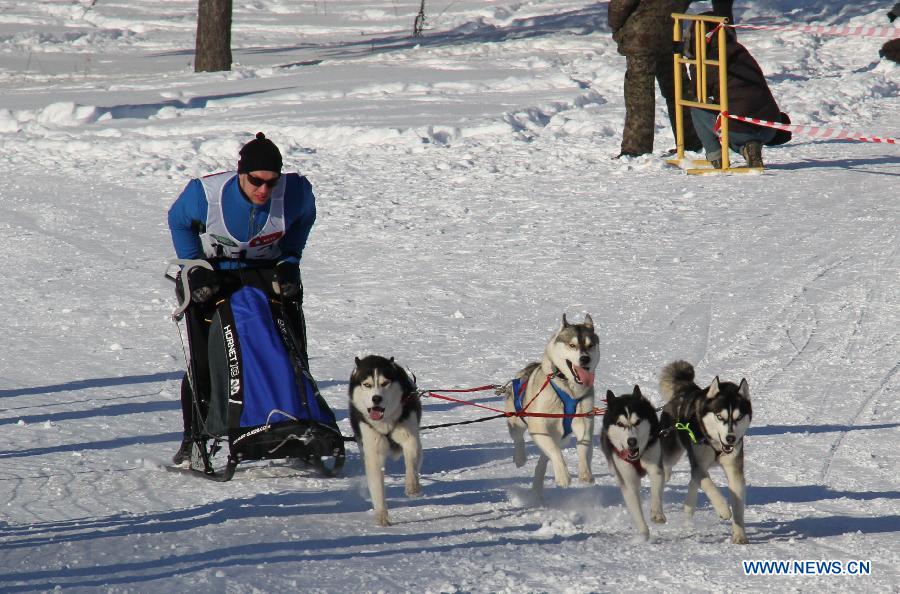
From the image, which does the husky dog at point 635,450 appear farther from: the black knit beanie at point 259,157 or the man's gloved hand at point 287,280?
the black knit beanie at point 259,157

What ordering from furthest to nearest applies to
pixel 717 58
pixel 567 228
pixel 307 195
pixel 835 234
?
1. pixel 717 58
2. pixel 567 228
3. pixel 835 234
4. pixel 307 195

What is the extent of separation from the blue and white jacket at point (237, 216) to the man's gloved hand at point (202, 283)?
0.14 m

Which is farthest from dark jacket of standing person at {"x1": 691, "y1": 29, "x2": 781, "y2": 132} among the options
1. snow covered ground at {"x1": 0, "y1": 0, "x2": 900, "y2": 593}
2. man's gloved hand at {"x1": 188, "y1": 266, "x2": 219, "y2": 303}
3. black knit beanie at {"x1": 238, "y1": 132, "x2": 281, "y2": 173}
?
man's gloved hand at {"x1": 188, "y1": 266, "x2": 219, "y2": 303}

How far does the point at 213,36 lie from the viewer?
61.3 ft

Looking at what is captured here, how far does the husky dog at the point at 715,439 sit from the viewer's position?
439 cm

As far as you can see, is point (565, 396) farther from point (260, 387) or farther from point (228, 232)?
point (228, 232)

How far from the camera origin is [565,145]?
515 inches

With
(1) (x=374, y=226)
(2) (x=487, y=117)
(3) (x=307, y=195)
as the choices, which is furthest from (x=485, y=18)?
(3) (x=307, y=195)

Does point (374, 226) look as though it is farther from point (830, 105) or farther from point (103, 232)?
point (830, 105)

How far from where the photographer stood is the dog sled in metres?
4.96

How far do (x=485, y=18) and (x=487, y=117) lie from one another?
35.6 ft

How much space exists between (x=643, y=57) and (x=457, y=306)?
491 cm

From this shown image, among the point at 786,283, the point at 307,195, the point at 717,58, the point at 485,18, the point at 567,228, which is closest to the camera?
the point at 307,195

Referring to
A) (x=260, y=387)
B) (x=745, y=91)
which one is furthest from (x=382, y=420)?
(x=745, y=91)
